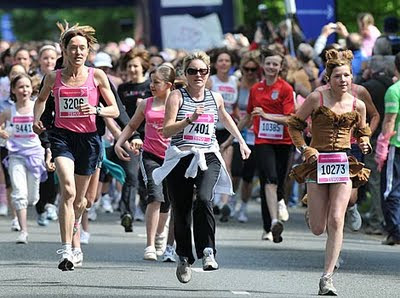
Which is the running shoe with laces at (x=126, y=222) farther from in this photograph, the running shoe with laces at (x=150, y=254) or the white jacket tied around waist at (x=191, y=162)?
the white jacket tied around waist at (x=191, y=162)

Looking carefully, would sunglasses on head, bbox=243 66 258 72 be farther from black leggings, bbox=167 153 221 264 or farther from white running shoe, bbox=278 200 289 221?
black leggings, bbox=167 153 221 264

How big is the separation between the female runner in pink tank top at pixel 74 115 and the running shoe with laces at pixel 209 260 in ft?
4.43

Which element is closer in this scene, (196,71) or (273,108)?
(196,71)

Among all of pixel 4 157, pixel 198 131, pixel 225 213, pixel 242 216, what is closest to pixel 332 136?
pixel 198 131

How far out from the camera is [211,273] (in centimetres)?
1413

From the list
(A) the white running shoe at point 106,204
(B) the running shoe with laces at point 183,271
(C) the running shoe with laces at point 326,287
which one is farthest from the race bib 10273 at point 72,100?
(A) the white running shoe at point 106,204

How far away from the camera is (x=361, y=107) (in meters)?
12.9

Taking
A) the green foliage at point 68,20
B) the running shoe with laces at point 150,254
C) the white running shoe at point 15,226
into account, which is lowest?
the green foliage at point 68,20

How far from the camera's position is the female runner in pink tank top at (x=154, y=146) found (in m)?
14.9

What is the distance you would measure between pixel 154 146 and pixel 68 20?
196ft

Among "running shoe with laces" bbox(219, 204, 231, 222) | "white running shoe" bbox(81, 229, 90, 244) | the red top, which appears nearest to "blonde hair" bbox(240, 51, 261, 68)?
"running shoe with laces" bbox(219, 204, 231, 222)

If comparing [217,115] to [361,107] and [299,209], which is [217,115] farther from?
[299,209]

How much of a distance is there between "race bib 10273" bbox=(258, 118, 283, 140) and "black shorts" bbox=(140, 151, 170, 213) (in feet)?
7.63

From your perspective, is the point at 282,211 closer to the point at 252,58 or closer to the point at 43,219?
the point at 252,58
